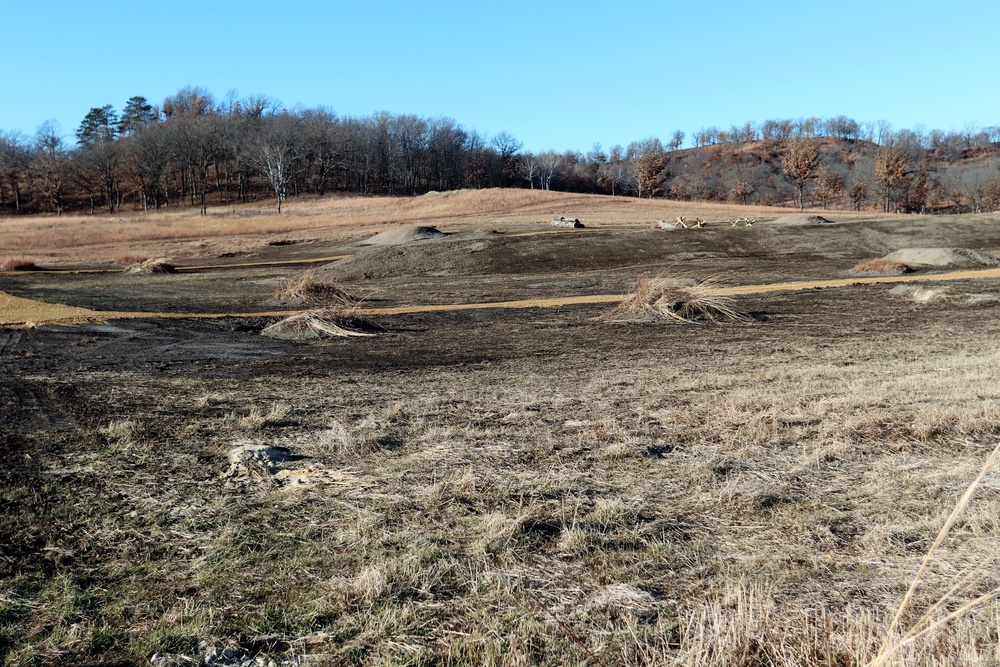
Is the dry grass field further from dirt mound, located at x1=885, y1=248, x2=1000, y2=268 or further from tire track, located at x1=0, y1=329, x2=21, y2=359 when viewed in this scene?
dirt mound, located at x1=885, y1=248, x2=1000, y2=268

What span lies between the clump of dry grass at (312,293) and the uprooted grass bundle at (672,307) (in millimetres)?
6246

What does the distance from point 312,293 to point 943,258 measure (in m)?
19.8

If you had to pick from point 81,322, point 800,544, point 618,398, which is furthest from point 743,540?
point 81,322

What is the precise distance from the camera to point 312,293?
56.9ft

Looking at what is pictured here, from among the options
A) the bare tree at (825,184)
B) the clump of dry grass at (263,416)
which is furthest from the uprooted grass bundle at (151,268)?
the bare tree at (825,184)

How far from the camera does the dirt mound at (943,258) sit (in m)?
23.8

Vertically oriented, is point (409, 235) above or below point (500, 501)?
above

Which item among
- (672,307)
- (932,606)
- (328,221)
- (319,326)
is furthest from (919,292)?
(328,221)

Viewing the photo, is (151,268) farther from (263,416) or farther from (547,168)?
(547,168)

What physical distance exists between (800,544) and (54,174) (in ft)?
335

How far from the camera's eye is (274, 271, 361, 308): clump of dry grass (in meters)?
16.8

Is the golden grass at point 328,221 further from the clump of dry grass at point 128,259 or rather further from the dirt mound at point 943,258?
the dirt mound at point 943,258

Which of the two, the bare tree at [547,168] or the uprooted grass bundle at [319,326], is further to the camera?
the bare tree at [547,168]

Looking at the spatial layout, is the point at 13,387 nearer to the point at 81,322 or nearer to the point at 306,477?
the point at 306,477
